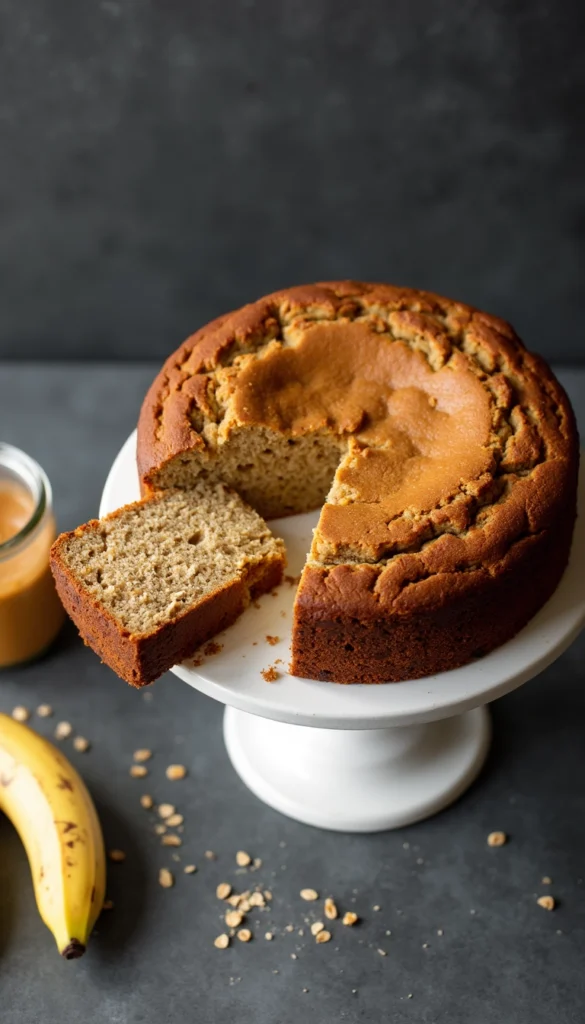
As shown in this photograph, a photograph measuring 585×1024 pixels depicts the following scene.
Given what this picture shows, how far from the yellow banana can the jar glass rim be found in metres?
0.47

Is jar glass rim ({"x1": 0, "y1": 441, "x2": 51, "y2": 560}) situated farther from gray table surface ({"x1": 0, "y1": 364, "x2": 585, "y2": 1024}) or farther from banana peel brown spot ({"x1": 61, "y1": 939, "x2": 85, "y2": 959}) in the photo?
banana peel brown spot ({"x1": 61, "y1": 939, "x2": 85, "y2": 959})

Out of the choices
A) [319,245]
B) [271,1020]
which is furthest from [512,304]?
[271,1020]

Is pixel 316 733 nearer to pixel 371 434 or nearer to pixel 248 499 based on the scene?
pixel 248 499

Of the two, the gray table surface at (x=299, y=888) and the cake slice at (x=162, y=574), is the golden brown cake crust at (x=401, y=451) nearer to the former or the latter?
the cake slice at (x=162, y=574)

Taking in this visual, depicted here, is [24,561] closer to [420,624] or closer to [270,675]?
[270,675]

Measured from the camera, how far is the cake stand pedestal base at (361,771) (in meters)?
3.10

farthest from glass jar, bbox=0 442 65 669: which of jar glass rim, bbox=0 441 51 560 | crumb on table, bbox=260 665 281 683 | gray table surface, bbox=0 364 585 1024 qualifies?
crumb on table, bbox=260 665 281 683

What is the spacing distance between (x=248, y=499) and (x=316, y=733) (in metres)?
0.71

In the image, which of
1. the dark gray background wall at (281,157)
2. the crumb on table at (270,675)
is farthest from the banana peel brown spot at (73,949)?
the dark gray background wall at (281,157)

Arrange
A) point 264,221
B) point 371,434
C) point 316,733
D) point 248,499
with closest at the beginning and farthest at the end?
point 371,434
point 248,499
point 316,733
point 264,221

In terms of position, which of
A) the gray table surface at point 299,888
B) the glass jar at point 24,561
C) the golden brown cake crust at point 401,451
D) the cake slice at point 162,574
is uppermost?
the golden brown cake crust at point 401,451

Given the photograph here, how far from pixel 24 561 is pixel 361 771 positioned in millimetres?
1113

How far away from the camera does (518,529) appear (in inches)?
99.0

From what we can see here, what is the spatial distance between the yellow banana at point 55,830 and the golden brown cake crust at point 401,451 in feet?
2.49
